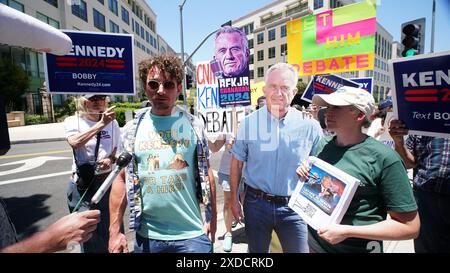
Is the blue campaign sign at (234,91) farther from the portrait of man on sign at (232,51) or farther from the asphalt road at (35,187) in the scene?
the asphalt road at (35,187)

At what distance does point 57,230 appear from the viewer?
3.55 feet

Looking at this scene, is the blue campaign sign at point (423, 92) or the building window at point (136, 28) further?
the building window at point (136, 28)

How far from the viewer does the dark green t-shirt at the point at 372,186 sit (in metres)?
1.28

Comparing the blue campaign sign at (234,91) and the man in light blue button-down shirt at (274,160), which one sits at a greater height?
the blue campaign sign at (234,91)

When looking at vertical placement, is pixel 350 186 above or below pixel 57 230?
above

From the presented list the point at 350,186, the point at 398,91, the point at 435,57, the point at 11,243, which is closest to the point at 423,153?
the point at 398,91

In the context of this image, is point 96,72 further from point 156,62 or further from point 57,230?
point 57,230

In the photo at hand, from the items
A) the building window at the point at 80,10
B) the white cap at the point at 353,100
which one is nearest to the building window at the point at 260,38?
the building window at the point at 80,10

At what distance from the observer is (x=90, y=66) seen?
2064 mm

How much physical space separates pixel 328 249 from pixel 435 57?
50.5 inches

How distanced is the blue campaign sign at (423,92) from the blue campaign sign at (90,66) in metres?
2.10

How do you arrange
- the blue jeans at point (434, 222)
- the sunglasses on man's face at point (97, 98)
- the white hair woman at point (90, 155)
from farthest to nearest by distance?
the sunglasses on man's face at point (97, 98) → the white hair woman at point (90, 155) → the blue jeans at point (434, 222)

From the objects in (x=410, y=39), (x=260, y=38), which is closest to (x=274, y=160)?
(x=410, y=39)
